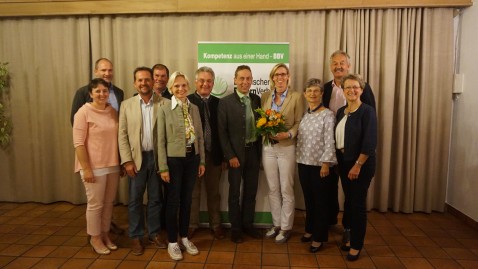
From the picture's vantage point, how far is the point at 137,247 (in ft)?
9.42

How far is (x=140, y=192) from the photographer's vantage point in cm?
285

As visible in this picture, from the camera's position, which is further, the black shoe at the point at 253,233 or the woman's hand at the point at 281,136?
the black shoe at the point at 253,233

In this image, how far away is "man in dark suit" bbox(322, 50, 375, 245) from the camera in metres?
2.98

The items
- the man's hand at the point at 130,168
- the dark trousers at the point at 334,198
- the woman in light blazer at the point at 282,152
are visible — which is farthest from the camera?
the dark trousers at the point at 334,198

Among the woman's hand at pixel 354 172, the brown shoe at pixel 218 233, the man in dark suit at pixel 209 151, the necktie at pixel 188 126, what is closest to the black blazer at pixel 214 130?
the man in dark suit at pixel 209 151

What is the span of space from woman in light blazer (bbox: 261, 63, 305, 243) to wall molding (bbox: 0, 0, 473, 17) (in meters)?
1.24

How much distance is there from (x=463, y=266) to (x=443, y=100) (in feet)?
6.47

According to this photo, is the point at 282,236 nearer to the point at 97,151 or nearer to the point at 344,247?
the point at 344,247

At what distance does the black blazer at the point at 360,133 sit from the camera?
250cm

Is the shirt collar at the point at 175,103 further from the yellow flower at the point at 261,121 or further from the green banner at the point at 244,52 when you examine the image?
the green banner at the point at 244,52

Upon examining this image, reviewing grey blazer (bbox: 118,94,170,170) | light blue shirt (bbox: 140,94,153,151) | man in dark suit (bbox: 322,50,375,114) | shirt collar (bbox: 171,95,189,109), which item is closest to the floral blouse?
man in dark suit (bbox: 322,50,375,114)

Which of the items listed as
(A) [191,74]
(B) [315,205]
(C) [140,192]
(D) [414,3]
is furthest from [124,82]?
(D) [414,3]

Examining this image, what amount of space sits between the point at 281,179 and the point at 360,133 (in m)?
0.88

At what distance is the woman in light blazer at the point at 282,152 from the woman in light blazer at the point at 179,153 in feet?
2.22
